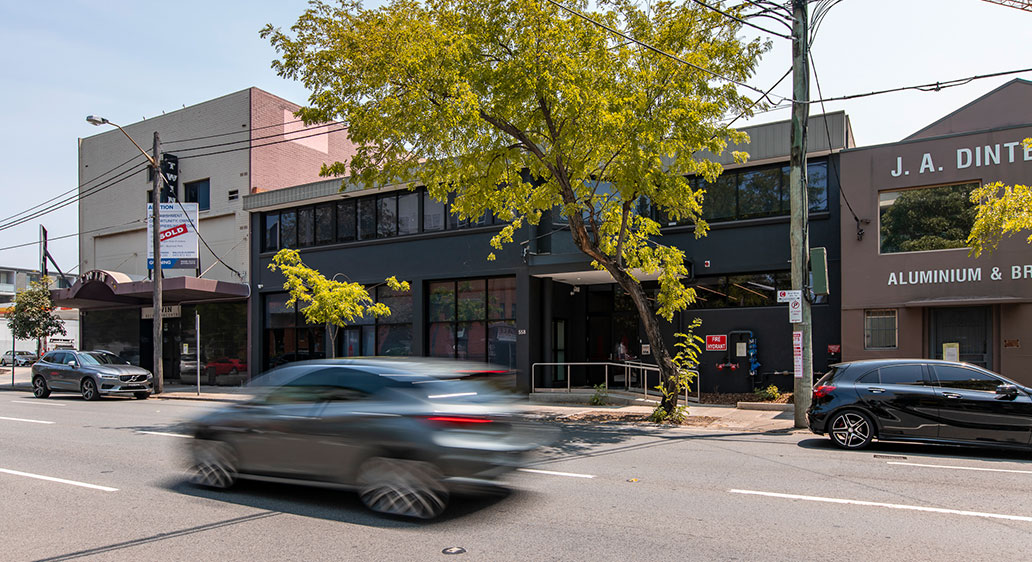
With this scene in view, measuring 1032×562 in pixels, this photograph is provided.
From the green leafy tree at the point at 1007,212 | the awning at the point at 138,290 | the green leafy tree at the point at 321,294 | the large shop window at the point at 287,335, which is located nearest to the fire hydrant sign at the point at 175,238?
the awning at the point at 138,290

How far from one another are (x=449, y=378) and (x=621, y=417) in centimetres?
967

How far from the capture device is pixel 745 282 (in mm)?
19000

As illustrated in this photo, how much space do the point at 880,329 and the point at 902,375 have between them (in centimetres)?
693

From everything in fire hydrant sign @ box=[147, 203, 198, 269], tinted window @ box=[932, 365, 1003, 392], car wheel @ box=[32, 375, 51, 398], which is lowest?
car wheel @ box=[32, 375, 51, 398]

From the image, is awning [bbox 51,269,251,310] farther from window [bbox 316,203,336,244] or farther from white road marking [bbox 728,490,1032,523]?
white road marking [bbox 728,490,1032,523]

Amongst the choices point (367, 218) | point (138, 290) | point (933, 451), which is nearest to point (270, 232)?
point (367, 218)

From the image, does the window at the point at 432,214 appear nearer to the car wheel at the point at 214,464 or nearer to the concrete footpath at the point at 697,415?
the concrete footpath at the point at 697,415

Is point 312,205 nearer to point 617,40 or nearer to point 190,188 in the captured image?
point 190,188

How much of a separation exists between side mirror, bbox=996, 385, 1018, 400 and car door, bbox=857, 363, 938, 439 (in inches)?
31.5

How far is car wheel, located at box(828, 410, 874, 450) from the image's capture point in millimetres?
10828

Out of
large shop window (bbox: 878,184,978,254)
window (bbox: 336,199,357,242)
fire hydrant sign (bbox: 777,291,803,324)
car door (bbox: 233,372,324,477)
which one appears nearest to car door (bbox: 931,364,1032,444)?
fire hydrant sign (bbox: 777,291,803,324)

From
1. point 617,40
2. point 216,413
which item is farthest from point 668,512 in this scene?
point 617,40

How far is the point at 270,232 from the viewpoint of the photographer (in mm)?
28141

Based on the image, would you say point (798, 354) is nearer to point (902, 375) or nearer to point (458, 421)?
point (902, 375)
